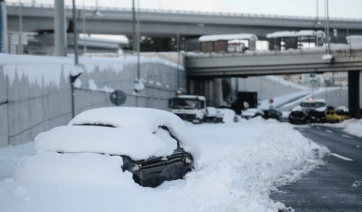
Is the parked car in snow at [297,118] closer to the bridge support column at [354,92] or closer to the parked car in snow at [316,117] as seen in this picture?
the parked car in snow at [316,117]

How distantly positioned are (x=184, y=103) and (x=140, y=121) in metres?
35.5

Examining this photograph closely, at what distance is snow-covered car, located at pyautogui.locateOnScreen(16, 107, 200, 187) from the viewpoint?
9500 millimetres

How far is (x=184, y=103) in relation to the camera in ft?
151

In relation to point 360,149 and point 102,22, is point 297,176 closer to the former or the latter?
point 360,149

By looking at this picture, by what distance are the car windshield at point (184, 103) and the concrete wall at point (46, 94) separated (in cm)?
333

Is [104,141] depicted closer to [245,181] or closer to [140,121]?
[140,121]

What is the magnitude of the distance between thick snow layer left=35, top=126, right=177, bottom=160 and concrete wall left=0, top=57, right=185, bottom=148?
8.43 meters

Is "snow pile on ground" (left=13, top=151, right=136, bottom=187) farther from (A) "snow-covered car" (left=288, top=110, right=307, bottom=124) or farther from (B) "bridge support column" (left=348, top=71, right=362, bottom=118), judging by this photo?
(B) "bridge support column" (left=348, top=71, right=362, bottom=118)

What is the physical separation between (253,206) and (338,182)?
5356mm

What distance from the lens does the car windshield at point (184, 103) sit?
45.8 metres

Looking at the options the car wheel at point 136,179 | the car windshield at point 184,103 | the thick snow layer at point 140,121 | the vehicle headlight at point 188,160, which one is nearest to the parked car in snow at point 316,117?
the car windshield at point 184,103

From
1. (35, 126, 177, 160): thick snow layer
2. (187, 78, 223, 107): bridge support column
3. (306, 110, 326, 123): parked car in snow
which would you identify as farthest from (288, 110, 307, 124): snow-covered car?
(35, 126, 177, 160): thick snow layer

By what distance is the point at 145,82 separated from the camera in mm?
48688

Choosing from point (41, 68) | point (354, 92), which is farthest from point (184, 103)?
point (354, 92)
